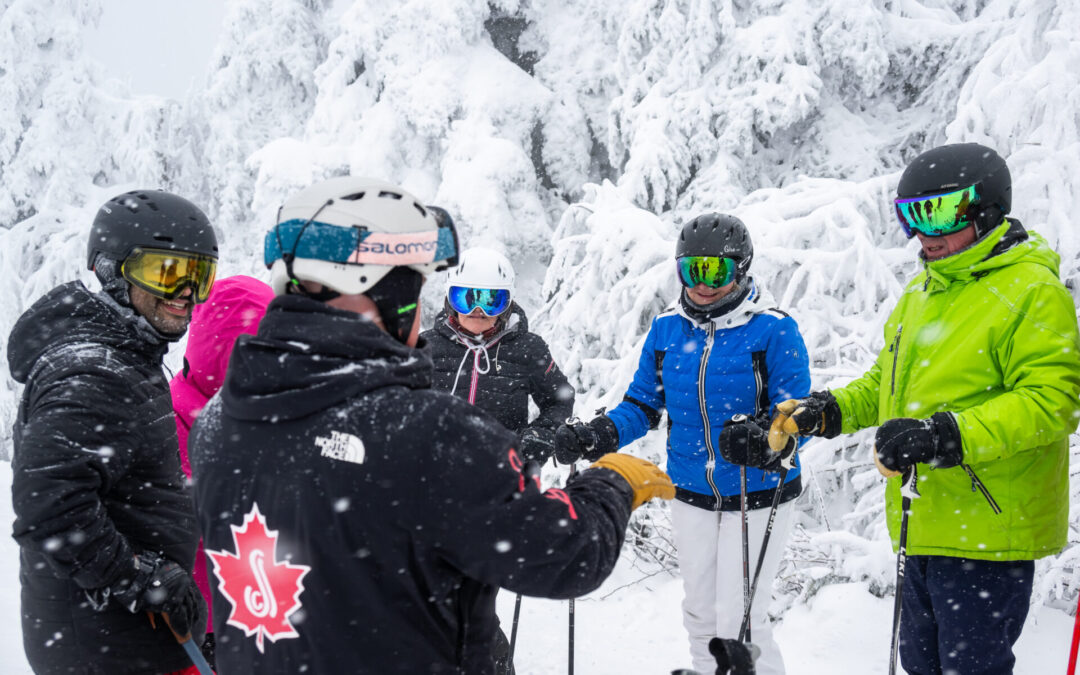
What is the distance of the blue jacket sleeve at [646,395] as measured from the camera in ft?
11.8

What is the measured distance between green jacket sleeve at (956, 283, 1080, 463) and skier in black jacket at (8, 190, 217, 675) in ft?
8.60

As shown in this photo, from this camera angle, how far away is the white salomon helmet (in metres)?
3.85

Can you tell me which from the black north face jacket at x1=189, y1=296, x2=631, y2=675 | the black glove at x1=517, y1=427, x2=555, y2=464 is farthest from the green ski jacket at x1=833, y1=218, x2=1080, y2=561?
→ the black north face jacket at x1=189, y1=296, x2=631, y2=675

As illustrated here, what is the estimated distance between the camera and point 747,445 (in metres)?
2.96

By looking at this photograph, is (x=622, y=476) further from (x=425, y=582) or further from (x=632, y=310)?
(x=632, y=310)

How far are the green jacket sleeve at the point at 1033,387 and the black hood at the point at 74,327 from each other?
2.70 meters

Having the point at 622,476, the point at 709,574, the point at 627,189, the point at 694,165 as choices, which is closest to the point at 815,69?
the point at 694,165

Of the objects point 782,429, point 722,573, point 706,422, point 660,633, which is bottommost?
point 660,633

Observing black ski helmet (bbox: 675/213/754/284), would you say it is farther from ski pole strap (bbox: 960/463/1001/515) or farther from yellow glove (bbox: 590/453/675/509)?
yellow glove (bbox: 590/453/675/509)

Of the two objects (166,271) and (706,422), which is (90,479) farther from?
(706,422)

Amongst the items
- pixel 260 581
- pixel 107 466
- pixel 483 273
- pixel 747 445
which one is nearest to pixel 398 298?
pixel 260 581

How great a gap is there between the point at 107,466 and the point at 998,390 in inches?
115

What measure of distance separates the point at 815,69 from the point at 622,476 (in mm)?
8709

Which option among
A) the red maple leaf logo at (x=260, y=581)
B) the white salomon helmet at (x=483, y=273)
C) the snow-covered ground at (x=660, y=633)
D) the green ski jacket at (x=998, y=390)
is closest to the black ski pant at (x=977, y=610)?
the green ski jacket at (x=998, y=390)
